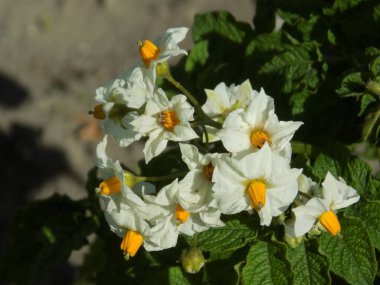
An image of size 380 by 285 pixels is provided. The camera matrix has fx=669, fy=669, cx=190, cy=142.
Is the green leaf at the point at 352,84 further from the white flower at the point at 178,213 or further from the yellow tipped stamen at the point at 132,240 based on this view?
the yellow tipped stamen at the point at 132,240

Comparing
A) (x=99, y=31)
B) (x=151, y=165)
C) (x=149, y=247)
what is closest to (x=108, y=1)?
(x=99, y=31)

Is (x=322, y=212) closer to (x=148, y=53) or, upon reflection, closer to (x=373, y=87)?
(x=373, y=87)

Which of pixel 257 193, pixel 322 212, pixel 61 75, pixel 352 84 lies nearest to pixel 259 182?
pixel 257 193

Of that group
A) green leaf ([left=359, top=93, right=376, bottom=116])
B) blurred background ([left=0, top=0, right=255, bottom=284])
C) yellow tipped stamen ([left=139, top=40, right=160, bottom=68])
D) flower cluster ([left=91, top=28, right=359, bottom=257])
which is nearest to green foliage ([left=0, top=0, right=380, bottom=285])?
green leaf ([left=359, top=93, right=376, bottom=116])

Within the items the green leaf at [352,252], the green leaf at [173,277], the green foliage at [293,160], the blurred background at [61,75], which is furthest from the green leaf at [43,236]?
the blurred background at [61,75]

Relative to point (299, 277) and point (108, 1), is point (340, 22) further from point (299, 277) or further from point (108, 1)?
point (108, 1)

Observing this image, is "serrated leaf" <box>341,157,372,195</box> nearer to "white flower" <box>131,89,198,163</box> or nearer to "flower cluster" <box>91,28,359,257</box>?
"flower cluster" <box>91,28,359,257</box>

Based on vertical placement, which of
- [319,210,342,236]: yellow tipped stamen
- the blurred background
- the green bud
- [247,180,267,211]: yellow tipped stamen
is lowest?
the blurred background
